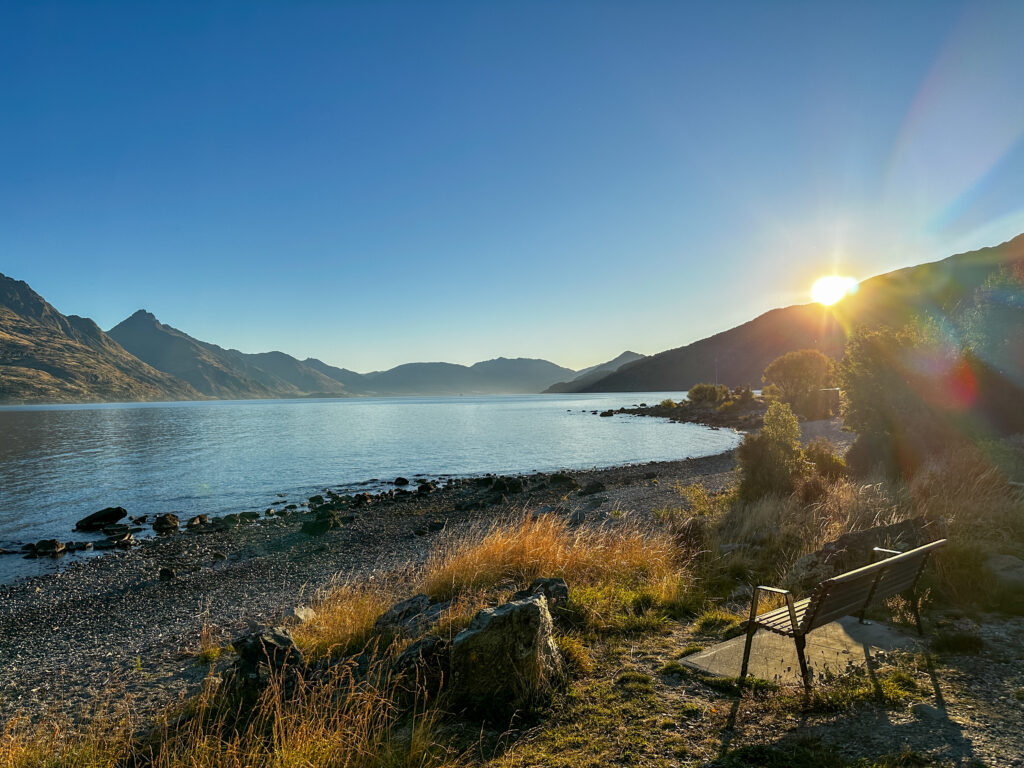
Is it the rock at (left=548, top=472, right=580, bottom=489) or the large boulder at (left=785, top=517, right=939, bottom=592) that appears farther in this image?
the rock at (left=548, top=472, right=580, bottom=489)

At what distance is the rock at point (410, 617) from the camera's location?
734cm

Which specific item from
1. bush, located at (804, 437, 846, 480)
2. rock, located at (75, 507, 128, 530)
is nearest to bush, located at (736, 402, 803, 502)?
bush, located at (804, 437, 846, 480)

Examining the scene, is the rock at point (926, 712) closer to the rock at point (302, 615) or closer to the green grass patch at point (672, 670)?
the green grass patch at point (672, 670)

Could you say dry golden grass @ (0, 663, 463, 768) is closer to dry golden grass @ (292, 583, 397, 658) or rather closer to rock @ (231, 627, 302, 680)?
rock @ (231, 627, 302, 680)

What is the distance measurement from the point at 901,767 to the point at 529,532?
8.12 meters

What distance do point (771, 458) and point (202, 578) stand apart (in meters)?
16.4

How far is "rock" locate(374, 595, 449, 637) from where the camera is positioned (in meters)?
7.34

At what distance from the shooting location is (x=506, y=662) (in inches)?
209

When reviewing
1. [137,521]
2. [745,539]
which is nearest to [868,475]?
[745,539]

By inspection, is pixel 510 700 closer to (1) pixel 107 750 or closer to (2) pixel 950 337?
(1) pixel 107 750

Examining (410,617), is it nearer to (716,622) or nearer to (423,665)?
(423,665)

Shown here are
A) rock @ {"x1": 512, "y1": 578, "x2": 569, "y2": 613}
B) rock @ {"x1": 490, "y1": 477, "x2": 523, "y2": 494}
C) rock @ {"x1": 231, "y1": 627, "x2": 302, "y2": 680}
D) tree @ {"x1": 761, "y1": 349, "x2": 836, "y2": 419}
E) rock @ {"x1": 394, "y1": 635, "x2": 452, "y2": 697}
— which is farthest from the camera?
tree @ {"x1": 761, "y1": 349, "x2": 836, "y2": 419}

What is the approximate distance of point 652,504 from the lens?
65.9 ft

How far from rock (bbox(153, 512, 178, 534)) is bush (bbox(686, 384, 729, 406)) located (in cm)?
9077
